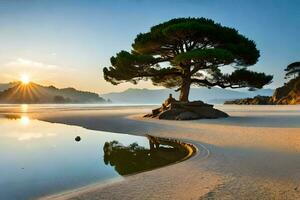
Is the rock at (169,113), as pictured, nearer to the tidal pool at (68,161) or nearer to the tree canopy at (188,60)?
the tree canopy at (188,60)

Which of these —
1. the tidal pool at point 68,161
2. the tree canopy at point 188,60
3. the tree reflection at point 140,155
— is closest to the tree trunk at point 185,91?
the tree canopy at point 188,60

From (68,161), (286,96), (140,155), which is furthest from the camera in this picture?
(286,96)

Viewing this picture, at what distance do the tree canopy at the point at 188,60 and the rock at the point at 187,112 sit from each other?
2314 millimetres

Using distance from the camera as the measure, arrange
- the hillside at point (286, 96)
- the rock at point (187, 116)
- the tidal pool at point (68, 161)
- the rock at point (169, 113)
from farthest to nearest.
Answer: the hillside at point (286, 96) → the rock at point (169, 113) → the rock at point (187, 116) → the tidal pool at point (68, 161)

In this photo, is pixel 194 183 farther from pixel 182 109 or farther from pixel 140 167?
pixel 182 109

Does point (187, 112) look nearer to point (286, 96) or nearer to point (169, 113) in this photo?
point (169, 113)

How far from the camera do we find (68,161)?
7.52 metres

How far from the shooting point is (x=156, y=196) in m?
4.33

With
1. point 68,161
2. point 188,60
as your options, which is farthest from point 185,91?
point 68,161

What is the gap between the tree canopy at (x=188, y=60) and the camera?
72.1ft

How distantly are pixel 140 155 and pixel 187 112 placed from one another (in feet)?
42.9

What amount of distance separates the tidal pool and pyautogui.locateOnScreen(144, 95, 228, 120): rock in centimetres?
949

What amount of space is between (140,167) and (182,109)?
1513 centimetres

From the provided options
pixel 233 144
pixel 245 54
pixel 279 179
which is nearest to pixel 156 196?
pixel 279 179
